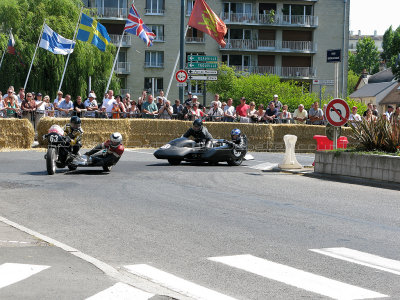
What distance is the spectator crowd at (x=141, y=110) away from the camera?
86.4 ft

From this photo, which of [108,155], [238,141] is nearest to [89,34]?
[238,141]

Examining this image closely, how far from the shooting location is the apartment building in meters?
69.4

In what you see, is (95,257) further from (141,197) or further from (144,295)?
(141,197)

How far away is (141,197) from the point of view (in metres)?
12.5

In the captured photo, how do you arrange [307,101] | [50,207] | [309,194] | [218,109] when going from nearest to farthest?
[50,207], [309,194], [218,109], [307,101]

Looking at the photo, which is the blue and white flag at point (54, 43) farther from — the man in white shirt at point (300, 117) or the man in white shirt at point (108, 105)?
the man in white shirt at point (300, 117)

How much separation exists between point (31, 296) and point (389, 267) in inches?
139

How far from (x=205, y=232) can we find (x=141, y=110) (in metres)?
19.6

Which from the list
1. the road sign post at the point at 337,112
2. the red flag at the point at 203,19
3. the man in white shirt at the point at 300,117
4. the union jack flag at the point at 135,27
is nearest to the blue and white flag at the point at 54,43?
the union jack flag at the point at 135,27

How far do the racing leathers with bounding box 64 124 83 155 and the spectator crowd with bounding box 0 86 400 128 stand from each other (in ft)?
31.3

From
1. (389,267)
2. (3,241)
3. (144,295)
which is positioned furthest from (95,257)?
(389,267)

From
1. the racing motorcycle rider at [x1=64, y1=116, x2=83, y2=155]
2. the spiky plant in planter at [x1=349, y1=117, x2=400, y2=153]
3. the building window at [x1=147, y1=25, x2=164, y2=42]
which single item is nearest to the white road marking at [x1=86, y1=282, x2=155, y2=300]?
the racing motorcycle rider at [x1=64, y1=116, x2=83, y2=155]

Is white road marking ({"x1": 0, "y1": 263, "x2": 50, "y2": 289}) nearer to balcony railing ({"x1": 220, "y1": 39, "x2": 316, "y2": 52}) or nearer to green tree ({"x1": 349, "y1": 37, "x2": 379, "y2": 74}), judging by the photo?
balcony railing ({"x1": 220, "y1": 39, "x2": 316, "y2": 52})

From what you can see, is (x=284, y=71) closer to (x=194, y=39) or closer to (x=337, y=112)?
(x=194, y=39)
